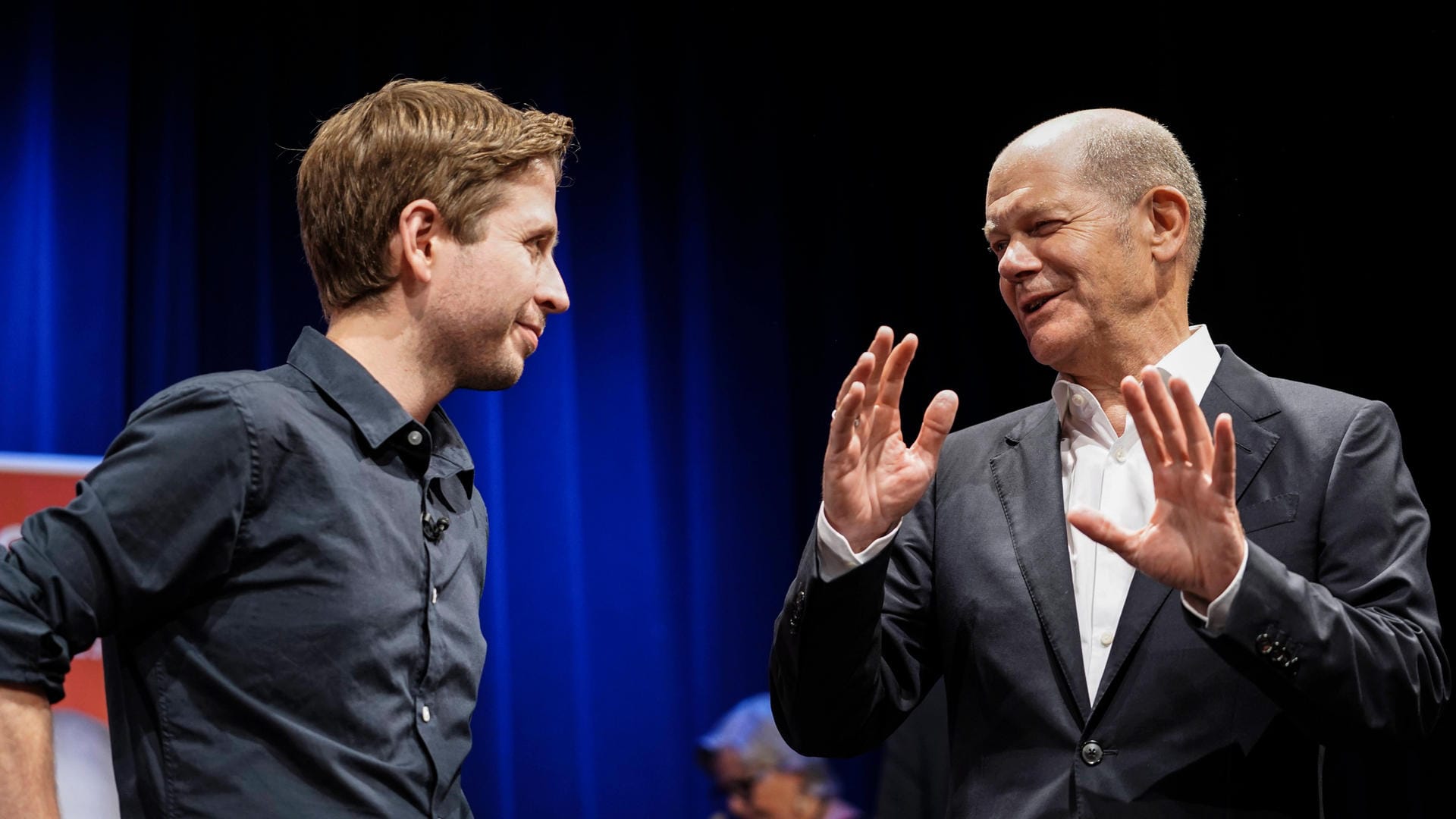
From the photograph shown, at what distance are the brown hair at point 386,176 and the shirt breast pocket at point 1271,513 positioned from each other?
41.3 inches

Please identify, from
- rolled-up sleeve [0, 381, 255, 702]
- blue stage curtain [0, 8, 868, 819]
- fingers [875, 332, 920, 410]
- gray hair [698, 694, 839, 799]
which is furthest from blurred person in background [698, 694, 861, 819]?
rolled-up sleeve [0, 381, 255, 702]

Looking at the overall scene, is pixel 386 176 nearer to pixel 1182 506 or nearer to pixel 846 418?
pixel 846 418

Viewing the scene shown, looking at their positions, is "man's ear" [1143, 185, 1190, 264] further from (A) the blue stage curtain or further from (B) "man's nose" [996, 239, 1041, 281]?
(A) the blue stage curtain

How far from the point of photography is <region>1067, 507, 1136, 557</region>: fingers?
1544 millimetres

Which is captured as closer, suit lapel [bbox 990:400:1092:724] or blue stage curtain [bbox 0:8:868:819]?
suit lapel [bbox 990:400:1092:724]

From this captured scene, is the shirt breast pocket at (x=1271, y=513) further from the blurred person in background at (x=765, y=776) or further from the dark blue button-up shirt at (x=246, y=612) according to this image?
the blurred person in background at (x=765, y=776)

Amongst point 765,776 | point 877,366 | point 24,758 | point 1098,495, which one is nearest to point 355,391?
point 24,758

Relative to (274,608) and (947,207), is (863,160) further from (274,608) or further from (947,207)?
(274,608)

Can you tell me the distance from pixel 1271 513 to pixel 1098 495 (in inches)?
9.6

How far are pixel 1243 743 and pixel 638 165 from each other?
2845mm

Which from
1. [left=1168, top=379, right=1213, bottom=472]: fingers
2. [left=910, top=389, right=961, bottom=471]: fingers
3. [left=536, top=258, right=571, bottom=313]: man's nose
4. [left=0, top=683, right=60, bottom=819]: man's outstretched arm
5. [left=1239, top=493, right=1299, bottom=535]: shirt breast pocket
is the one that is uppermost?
[left=536, top=258, right=571, bottom=313]: man's nose

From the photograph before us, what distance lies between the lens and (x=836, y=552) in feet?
5.66

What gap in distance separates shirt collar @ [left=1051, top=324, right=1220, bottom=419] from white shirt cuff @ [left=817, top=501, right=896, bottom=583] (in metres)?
0.42

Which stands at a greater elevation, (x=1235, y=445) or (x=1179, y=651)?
(x=1235, y=445)
